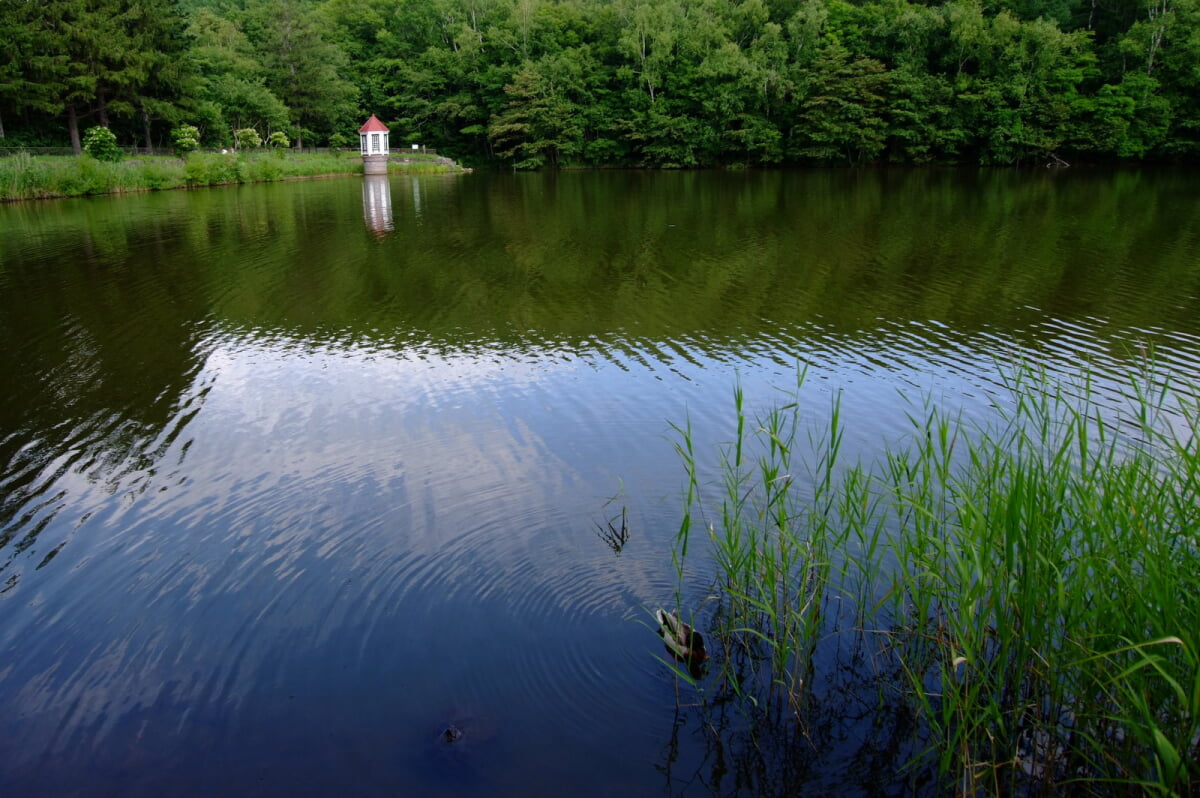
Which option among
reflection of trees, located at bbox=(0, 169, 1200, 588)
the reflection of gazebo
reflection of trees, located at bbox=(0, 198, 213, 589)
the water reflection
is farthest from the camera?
the reflection of gazebo

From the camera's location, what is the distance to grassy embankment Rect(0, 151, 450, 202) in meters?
27.7

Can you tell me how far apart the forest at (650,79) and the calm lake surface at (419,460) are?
29.4 meters

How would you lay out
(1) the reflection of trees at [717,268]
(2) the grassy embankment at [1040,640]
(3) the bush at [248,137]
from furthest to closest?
(3) the bush at [248,137] → (1) the reflection of trees at [717,268] → (2) the grassy embankment at [1040,640]

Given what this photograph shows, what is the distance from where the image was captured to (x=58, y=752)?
384cm

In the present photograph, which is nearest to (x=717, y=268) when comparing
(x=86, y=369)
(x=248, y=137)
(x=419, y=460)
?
(x=419, y=460)

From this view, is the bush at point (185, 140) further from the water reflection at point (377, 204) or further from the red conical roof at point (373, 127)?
the red conical roof at point (373, 127)

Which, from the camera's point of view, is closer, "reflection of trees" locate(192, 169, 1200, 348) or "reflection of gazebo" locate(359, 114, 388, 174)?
"reflection of trees" locate(192, 169, 1200, 348)

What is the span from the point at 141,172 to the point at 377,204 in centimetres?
1111

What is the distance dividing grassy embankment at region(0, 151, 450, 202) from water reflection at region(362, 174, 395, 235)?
4.17 meters

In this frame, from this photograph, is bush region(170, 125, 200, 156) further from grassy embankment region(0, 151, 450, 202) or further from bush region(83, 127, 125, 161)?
bush region(83, 127, 125, 161)

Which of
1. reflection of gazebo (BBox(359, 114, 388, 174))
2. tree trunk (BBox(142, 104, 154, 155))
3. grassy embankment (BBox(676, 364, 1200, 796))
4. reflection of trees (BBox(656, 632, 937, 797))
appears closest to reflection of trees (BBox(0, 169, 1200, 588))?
reflection of trees (BBox(656, 632, 937, 797))

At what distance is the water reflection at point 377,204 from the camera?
22.4m

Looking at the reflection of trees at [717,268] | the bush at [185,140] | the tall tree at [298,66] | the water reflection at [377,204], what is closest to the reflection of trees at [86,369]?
the reflection of trees at [717,268]

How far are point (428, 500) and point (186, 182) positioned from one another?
113 ft
